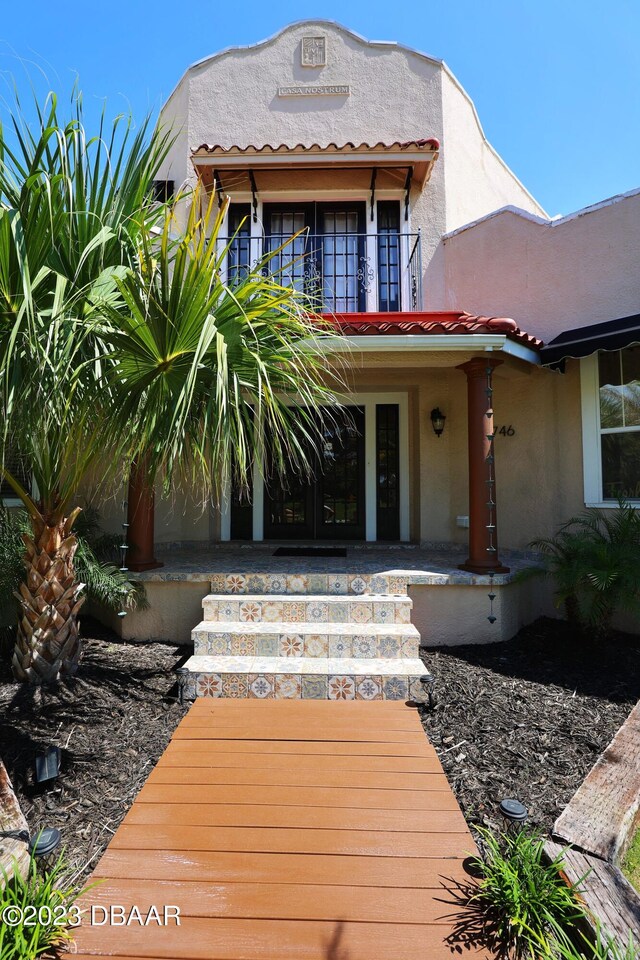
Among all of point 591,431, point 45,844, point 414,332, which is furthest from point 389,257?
point 45,844

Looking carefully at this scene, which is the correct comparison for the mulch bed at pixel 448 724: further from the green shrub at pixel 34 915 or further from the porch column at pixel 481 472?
the porch column at pixel 481 472

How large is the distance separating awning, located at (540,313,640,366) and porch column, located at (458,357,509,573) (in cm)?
74

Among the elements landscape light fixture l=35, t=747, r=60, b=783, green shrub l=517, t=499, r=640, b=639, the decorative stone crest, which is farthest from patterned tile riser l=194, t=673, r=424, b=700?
the decorative stone crest

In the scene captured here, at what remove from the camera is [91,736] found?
12.2ft

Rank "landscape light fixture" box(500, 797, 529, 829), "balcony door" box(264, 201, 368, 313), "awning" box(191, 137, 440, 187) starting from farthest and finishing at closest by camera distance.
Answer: "balcony door" box(264, 201, 368, 313) → "awning" box(191, 137, 440, 187) → "landscape light fixture" box(500, 797, 529, 829)

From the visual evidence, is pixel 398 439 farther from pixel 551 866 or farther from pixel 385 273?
pixel 551 866

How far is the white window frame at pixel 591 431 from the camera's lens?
21.6ft

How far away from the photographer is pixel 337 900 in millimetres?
2334

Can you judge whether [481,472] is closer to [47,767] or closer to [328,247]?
[47,767]

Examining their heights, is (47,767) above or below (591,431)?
below

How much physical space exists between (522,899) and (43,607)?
13.5 ft

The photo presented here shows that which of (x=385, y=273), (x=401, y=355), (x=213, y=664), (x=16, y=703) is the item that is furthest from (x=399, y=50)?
(x=16, y=703)

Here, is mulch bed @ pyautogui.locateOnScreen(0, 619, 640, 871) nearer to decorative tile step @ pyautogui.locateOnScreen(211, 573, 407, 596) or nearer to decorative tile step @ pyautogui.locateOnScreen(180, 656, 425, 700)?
decorative tile step @ pyautogui.locateOnScreen(180, 656, 425, 700)

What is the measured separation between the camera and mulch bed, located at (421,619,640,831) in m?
3.20
